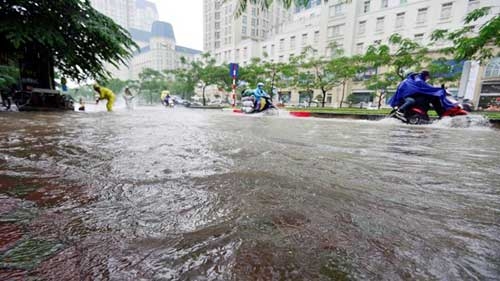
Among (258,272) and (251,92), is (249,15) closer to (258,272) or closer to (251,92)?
(251,92)

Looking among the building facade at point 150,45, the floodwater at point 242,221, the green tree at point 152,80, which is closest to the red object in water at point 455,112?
the floodwater at point 242,221

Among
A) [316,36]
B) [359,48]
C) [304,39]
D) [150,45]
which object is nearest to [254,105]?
[359,48]

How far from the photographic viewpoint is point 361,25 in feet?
101

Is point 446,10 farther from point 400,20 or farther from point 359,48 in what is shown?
point 359,48

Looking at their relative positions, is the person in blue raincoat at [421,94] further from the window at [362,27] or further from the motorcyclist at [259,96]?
the window at [362,27]

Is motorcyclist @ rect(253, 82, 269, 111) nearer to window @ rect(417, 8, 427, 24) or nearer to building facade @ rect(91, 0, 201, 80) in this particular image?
window @ rect(417, 8, 427, 24)

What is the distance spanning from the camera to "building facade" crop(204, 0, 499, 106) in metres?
24.9

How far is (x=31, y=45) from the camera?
9656 millimetres

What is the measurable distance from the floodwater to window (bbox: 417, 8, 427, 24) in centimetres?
3173

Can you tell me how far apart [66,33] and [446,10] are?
32.2m

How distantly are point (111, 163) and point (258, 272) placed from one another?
181 centimetres

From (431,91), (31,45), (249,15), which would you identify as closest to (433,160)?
(431,91)

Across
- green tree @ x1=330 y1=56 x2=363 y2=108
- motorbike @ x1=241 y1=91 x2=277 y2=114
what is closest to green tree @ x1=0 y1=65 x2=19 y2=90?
motorbike @ x1=241 y1=91 x2=277 y2=114

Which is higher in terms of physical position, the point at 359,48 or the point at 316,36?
the point at 316,36
